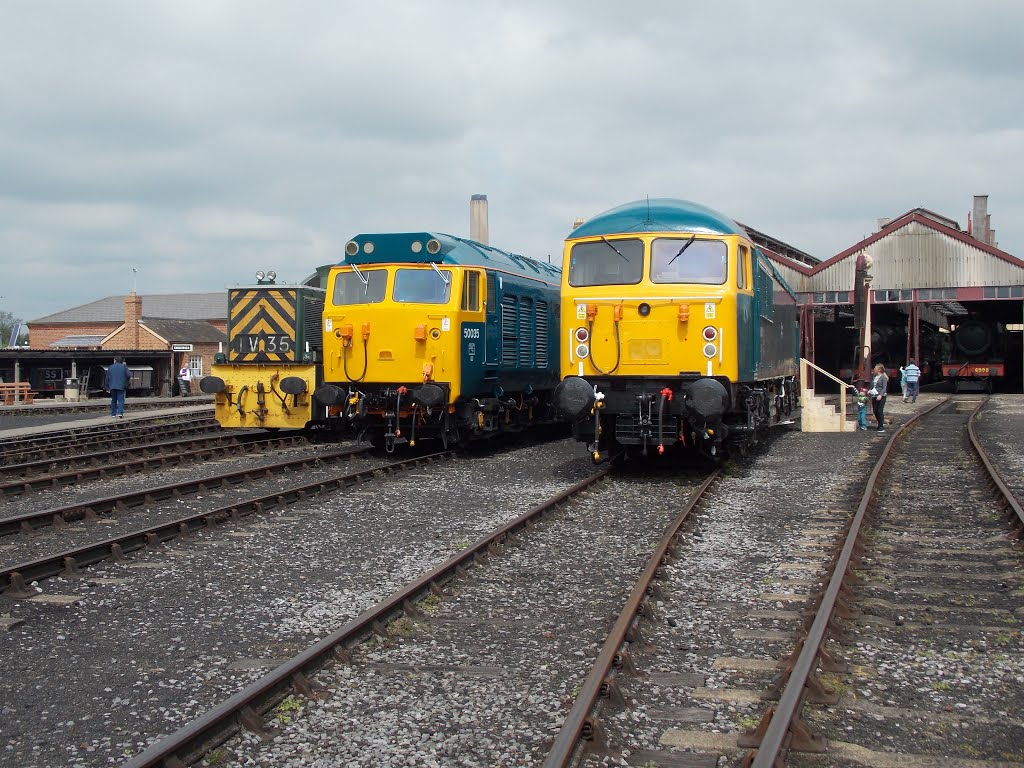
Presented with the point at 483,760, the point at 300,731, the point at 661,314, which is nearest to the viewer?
the point at 483,760

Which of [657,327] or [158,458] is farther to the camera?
[158,458]

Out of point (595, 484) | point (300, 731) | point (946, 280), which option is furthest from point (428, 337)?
point (946, 280)

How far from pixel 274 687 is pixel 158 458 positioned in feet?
32.3

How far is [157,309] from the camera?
76.9 m

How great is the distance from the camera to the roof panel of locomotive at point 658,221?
1191 centimetres

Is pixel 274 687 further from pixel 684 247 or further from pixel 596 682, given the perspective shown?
pixel 684 247

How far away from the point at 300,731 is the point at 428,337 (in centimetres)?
962

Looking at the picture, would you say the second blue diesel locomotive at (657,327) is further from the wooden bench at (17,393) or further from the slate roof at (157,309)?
the slate roof at (157,309)

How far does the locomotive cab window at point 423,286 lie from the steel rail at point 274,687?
278 inches

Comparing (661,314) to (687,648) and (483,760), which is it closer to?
(687,648)

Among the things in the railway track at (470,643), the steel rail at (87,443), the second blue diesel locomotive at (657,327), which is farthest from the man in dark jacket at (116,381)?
the railway track at (470,643)

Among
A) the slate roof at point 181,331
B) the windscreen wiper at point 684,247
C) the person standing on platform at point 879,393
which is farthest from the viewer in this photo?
the slate roof at point 181,331

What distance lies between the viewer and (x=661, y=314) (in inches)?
458

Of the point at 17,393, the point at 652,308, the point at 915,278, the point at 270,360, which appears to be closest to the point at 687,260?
the point at 652,308
